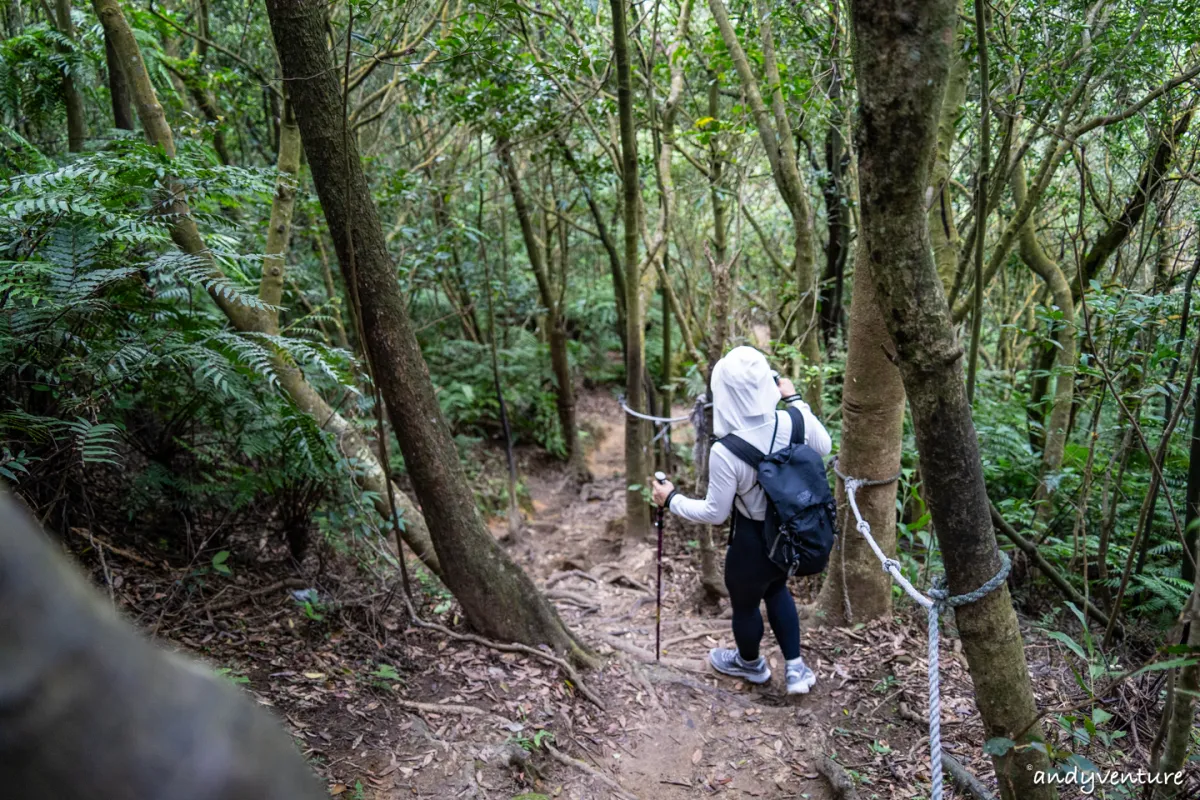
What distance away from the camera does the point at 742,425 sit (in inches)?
145

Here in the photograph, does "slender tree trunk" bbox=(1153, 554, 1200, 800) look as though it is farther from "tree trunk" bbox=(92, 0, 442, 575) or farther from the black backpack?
"tree trunk" bbox=(92, 0, 442, 575)

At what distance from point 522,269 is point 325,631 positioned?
10153 millimetres

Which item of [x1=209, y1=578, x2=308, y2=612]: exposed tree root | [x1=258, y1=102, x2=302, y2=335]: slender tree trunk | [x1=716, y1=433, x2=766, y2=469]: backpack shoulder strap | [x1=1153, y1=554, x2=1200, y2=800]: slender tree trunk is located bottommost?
[x1=209, y1=578, x2=308, y2=612]: exposed tree root

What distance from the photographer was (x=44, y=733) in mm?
468

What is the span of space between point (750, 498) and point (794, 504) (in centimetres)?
29

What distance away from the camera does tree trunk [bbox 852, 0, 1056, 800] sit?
1568mm

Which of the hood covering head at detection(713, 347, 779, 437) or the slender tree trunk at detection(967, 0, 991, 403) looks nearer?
the slender tree trunk at detection(967, 0, 991, 403)

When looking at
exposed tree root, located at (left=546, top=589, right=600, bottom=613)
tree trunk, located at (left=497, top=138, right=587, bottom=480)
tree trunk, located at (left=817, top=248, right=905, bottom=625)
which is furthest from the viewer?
tree trunk, located at (left=497, top=138, right=587, bottom=480)

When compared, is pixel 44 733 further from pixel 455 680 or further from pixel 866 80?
pixel 455 680

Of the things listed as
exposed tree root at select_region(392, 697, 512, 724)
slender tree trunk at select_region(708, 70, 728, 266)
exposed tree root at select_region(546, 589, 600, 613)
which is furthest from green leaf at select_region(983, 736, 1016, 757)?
slender tree trunk at select_region(708, 70, 728, 266)

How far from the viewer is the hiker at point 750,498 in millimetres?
3648

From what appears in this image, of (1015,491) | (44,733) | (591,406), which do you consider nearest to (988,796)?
(44,733)

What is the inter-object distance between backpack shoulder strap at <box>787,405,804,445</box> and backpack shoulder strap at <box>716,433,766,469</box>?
0.88ft

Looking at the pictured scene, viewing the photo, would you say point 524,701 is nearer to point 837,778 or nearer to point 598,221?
point 837,778
